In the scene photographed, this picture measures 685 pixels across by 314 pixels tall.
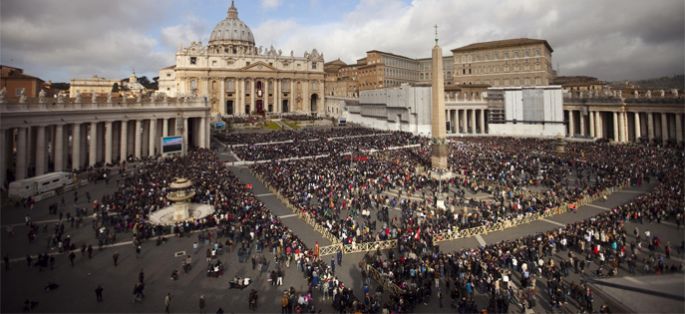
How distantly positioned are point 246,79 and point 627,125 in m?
80.5

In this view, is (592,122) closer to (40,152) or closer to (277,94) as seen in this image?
(40,152)

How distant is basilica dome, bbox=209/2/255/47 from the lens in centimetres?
11981

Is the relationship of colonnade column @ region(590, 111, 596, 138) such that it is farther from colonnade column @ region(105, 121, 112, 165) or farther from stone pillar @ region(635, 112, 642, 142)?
colonnade column @ region(105, 121, 112, 165)

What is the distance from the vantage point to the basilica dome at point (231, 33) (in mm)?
119812

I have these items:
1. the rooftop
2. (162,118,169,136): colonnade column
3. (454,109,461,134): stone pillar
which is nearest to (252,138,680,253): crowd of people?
(162,118,169,136): colonnade column

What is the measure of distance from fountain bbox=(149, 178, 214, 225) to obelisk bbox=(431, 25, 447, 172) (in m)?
19.3

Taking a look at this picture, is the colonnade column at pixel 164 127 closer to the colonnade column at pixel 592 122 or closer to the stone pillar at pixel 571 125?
the stone pillar at pixel 571 125

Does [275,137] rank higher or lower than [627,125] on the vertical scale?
lower

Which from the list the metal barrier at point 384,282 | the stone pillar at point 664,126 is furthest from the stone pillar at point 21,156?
the stone pillar at point 664,126

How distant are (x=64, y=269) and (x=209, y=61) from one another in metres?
88.1

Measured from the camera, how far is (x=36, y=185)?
24.2 m

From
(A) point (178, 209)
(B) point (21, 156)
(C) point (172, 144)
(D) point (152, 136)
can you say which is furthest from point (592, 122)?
(B) point (21, 156)

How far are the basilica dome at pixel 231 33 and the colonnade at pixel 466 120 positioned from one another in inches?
2986

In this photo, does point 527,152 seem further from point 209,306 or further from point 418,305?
point 209,306
